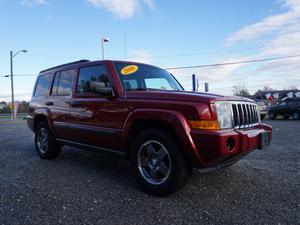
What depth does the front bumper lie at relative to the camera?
2826 mm

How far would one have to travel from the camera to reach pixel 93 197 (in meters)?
3.23

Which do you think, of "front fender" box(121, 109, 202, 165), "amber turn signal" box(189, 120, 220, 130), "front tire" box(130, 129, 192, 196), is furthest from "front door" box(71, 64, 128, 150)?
"amber turn signal" box(189, 120, 220, 130)

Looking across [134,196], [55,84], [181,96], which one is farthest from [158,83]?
[55,84]

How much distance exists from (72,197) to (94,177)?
0.85m

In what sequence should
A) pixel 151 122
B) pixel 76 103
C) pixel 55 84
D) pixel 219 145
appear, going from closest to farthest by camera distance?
1. pixel 219 145
2. pixel 151 122
3. pixel 76 103
4. pixel 55 84

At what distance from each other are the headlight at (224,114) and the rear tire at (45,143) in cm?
363

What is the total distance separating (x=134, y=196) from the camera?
10.7 ft

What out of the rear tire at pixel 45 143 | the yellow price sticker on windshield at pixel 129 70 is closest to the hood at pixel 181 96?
the yellow price sticker on windshield at pixel 129 70

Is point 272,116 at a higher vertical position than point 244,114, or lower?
lower

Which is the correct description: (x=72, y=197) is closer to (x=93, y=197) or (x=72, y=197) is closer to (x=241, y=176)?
(x=93, y=197)

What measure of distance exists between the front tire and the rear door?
181cm

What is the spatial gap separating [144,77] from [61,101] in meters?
1.71

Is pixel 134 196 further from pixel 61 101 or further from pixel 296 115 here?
pixel 296 115

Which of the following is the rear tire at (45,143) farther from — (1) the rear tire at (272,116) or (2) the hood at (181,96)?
(1) the rear tire at (272,116)
